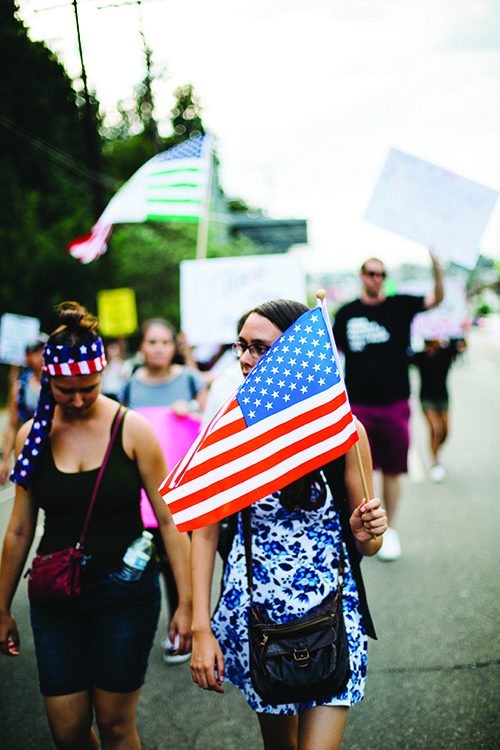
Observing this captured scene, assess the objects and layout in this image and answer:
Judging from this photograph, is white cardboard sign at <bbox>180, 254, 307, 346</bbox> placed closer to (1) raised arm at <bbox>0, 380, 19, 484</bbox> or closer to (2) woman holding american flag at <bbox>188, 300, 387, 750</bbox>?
(1) raised arm at <bbox>0, 380, 19, 484</bbox>

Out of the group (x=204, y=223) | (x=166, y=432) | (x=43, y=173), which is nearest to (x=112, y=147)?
(x=43, y=173)

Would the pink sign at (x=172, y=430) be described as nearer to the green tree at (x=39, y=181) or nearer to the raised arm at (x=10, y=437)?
the raised arm at (x=10, y=437)

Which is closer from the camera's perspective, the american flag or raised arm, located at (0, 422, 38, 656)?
the american flag

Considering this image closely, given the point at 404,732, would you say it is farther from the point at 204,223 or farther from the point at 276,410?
the point at 204,223

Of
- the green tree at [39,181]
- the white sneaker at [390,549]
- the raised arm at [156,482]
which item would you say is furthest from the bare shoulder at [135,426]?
the green tree at [39,181]

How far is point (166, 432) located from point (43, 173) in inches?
889

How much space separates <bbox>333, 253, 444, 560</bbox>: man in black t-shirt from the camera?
4.47 metres

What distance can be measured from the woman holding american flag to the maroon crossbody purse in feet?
1.61

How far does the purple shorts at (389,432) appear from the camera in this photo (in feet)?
15.1

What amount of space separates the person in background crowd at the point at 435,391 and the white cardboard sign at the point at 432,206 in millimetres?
3969

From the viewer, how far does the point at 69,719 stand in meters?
2.11

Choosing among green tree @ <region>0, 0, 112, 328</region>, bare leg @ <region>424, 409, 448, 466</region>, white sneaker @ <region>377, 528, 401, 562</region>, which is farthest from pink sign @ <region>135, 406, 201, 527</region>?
green tree @ <region>0, 0, 112, 328</region>

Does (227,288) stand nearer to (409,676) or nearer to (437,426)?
(437,426)

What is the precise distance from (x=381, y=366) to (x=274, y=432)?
285 cm
